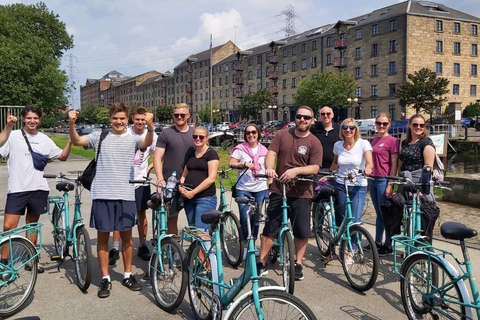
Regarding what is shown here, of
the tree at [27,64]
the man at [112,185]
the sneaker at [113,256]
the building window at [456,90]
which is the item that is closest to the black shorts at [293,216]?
the man at [112,185]

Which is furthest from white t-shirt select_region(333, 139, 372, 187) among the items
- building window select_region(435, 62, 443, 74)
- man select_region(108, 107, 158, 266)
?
building window select_region(435, 62, 443, 74)

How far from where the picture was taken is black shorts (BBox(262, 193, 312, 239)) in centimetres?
496

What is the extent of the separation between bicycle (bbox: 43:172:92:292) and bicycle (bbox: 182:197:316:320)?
1.28 metres

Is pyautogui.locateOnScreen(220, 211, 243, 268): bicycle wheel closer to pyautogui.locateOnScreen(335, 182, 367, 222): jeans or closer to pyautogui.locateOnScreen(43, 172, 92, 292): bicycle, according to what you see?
pyautogui.locateOnScreen(335, 182, 367, 222): jeans

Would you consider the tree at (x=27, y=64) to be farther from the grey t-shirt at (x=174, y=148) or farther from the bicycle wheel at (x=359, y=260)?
the bicycle wheel at (x=359, y=260)

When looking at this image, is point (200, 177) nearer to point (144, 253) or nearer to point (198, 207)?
point (198, 207)

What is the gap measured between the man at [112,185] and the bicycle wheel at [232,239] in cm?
140

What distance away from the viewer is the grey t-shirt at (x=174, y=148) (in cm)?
539

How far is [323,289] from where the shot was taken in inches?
193

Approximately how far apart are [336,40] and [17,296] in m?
62.6

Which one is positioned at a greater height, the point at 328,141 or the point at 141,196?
the point at 328,141

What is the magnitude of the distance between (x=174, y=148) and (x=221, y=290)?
2219mm

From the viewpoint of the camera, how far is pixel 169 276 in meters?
4.33

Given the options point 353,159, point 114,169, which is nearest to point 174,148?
point 114,169
